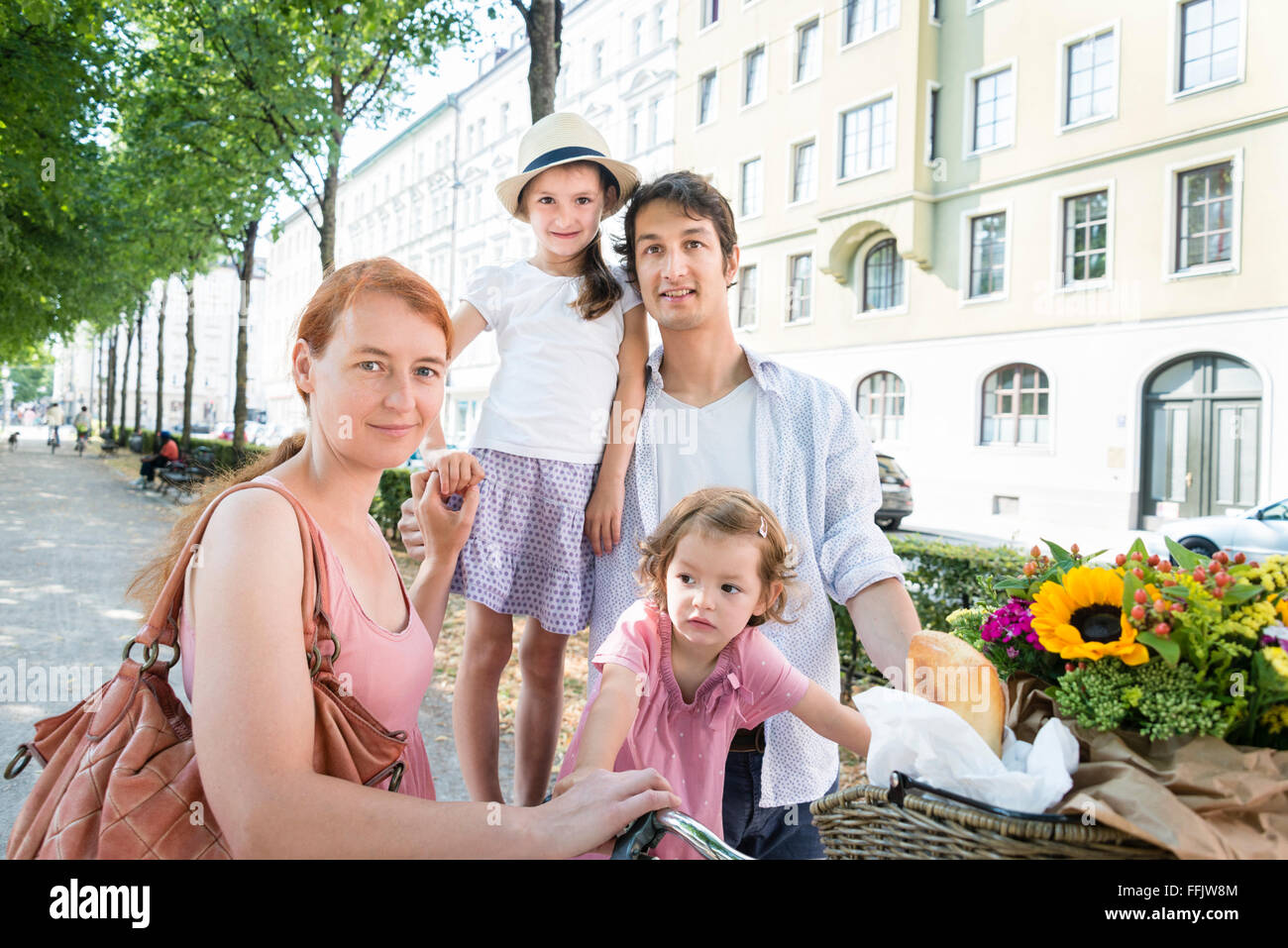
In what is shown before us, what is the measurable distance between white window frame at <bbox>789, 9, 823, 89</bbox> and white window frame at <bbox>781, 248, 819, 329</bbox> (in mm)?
Result: 4641

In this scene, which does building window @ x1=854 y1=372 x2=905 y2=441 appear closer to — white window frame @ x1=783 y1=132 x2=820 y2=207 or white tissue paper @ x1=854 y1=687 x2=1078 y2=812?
white window frame @ x1=783 y1=132 x2=820 y2=207

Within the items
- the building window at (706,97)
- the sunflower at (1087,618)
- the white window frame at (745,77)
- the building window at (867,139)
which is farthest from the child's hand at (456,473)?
the building window at (706,97)

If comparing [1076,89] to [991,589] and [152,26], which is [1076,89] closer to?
[152,26]

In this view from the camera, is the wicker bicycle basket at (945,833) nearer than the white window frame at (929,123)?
Yes

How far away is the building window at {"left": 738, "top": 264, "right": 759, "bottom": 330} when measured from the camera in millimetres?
28078

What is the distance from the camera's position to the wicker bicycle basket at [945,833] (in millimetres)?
1060

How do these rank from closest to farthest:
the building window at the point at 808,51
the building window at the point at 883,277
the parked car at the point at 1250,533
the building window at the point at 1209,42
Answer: the parked car at the point at 1250,533 < the building window at the point at 1209,42 < the building window at the point at 883,277 < the building window at the point at 808,51

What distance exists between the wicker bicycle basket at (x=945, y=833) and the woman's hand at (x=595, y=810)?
0.26m

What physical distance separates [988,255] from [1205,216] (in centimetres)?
487

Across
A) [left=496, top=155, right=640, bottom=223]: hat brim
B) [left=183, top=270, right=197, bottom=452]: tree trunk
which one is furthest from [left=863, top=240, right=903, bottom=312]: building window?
[left=496, top=155, right=640, bottom=223]: hat brim

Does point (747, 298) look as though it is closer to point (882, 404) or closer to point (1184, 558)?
point (882, 404)

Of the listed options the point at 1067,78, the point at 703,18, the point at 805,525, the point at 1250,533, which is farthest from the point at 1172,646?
the point at 703,18

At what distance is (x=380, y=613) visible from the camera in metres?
1.60

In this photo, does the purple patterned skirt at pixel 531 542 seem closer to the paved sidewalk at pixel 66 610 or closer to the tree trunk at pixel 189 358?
the paved sidewalk at pixel 66 610
